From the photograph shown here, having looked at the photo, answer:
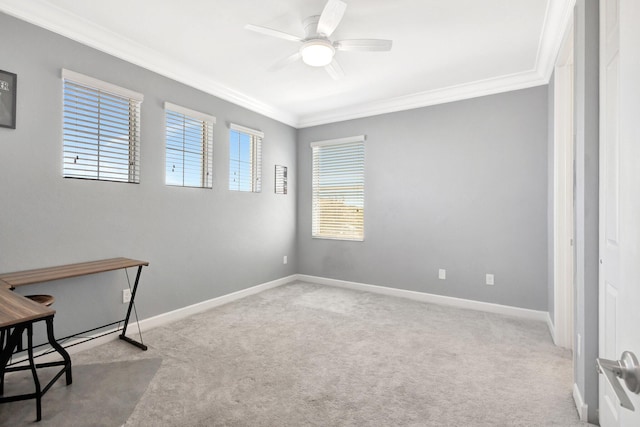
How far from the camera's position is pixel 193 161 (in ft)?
11.6

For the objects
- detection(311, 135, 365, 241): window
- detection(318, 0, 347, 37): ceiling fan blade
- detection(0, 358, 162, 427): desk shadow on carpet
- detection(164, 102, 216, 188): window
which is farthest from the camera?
detection(311, 135, 365, 241): window

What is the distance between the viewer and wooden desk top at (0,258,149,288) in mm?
1994

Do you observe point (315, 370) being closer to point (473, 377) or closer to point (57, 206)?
point (473, 377)

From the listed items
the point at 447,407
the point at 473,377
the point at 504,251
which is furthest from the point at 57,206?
the point at 504,251

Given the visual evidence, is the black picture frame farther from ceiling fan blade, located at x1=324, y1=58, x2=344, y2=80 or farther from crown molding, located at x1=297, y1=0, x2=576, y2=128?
crown molding, located at x1=297, y1=0, x2=576, y2=128

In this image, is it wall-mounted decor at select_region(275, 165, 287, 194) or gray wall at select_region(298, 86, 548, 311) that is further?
wall-mounted decor at select_region(275, 165, 287, 194)

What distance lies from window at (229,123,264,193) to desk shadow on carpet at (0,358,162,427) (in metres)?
2.32

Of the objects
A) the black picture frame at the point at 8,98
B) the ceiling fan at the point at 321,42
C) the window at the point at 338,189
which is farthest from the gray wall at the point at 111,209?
the ceiling fan at the point at 321,42

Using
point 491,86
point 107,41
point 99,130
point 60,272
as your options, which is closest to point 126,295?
point 60,272

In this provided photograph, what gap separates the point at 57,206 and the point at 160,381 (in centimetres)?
160

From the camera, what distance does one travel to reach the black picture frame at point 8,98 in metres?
2.18

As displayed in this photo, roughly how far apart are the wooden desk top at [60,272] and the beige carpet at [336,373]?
0.72 m

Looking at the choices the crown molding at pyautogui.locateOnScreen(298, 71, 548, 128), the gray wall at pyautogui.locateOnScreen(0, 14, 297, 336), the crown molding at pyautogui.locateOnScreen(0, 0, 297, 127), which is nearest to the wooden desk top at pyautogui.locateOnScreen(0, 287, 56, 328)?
the gray wall at pyautogui.locateOnScreen(0, 14, 297, 336)

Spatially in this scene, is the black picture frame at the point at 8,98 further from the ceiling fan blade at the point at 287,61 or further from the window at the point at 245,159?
the window at the point at 245,159
